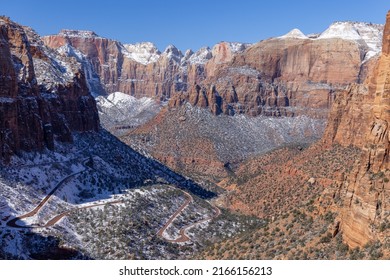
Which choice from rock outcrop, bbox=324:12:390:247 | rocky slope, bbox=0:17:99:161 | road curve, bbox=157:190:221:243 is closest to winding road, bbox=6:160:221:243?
road curve, bbox=157:190:221:243

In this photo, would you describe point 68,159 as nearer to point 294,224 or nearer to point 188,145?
point 294,224

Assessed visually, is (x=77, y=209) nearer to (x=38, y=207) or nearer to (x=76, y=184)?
(x=38, y=207)

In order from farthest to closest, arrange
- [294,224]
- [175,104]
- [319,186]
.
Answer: [175,104] → [319,186] → [294,224]

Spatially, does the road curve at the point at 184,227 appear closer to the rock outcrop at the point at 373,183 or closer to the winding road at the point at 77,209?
the winding road at the point at 77,209

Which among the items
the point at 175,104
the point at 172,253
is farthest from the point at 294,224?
the point at 175,104

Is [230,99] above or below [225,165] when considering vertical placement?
above

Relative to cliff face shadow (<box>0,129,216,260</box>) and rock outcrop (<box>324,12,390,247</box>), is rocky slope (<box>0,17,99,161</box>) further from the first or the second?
rock outcrop (<box>324,12,390,247</box>)

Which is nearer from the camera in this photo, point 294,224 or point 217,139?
point 294,224

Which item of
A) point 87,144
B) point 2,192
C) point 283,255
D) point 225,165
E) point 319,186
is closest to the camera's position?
point 283,255

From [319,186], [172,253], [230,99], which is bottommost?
[172,253]
